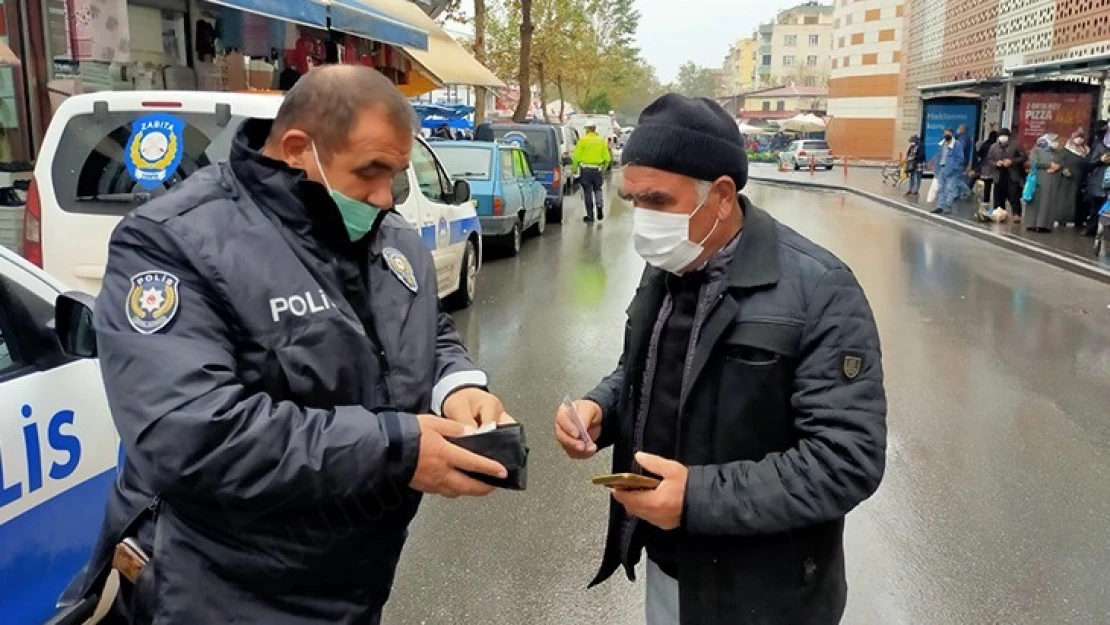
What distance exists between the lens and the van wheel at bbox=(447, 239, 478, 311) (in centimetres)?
979

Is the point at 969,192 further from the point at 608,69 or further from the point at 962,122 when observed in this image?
the point at 608,69

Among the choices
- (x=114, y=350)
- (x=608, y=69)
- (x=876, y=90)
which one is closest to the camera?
(x=114, y=350)

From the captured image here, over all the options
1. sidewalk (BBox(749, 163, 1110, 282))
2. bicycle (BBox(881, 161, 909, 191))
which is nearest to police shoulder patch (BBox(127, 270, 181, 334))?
sidewalk (BBox(749, 163, 1110, 282))

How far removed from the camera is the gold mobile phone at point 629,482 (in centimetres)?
182

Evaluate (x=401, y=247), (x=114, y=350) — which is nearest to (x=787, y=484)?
(x=401, y=247)

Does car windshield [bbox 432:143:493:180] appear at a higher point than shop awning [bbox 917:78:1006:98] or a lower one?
lower

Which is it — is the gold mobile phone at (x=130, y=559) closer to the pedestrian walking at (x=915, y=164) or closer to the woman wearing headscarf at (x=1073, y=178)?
the woman wearing headscarf at (x=1073, y=178)

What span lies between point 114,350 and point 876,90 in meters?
53.6

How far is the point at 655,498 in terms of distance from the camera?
184 cm

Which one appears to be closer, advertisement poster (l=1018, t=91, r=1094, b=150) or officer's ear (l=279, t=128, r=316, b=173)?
officer's ear (l=279, t=128, r=316, b=173)

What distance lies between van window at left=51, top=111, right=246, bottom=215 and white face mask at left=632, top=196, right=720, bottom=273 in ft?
13.0

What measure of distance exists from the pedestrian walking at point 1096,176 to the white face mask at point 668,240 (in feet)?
52.1

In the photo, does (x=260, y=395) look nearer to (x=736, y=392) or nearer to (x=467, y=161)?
(x=736, y=392)

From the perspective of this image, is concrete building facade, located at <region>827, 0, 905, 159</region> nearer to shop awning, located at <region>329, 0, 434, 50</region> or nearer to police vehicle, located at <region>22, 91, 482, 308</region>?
shop awning, located at <region>329, 0, 434, 50</region>
